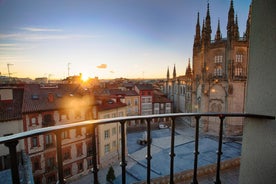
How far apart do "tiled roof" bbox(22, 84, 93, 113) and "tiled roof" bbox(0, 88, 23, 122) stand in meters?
0.51

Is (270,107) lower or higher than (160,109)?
higher

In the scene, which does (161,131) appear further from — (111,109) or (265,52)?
(265,52)

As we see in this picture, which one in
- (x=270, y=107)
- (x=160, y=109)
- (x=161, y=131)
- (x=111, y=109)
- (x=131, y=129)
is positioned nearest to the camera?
(x=270, y=107)

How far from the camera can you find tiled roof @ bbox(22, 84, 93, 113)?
1255cm

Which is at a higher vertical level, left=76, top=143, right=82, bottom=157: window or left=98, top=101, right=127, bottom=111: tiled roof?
left=98, top=101, right=127, bottom=111: tiled roof

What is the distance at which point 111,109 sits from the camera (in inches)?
639

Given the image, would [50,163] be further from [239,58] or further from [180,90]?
[180,90]

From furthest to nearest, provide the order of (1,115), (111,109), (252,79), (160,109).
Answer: (160,109)
(111,109)
(1,115)
(252,79)

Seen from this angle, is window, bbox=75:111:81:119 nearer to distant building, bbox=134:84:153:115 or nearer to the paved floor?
the paved floor

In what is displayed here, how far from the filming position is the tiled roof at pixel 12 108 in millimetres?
11321

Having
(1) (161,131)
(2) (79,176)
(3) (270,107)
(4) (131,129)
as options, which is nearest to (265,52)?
(3) (270,107)

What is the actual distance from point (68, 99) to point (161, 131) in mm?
17350

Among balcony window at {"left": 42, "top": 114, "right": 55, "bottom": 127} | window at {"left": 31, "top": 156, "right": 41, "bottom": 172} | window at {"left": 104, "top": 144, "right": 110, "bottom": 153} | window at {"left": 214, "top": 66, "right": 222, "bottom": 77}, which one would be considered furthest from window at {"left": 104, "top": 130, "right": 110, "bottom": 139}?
window at {"left": 214, "top": 66, "right": 222, "bottom": 77}

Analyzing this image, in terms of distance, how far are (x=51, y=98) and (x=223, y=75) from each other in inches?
982
